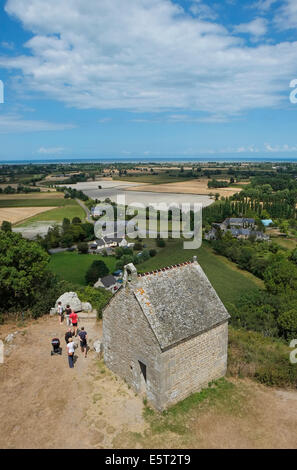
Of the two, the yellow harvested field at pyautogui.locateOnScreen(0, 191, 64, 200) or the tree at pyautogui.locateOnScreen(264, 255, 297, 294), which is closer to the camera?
the tree at pyautogui.locateOnScreen(264, 255, 297, 294)

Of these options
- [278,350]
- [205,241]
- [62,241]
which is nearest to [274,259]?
[205,241]

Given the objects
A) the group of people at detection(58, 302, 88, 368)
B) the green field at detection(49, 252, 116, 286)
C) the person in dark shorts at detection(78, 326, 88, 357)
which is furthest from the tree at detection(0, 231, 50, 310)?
the green field at detection(49, 252, 116, 286)

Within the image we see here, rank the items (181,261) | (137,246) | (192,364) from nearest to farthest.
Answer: (192,364)
(181,261)
(137,246)

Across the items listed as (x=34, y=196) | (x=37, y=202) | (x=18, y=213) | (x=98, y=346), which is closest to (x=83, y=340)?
(x=98, y=346)

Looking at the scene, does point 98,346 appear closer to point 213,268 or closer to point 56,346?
point 56,346

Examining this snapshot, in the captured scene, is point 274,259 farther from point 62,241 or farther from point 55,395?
point 55,395

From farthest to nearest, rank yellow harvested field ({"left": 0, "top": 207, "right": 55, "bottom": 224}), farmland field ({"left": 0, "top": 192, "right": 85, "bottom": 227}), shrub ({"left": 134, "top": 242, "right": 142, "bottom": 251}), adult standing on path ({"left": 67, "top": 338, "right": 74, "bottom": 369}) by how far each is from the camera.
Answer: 1. farmland field ({"left": 0, "top": 192, "right": 85, "bottom": 227})
2. yellow harvested field ({"left": 0, "top": 207, "right": 55, "bottom": 224})
3. shrub ({"left": 134, "top": 242, "right": 142, "bottom": 251})
4. adult standing on path ({"left": 67, "top": 338, "right": 74, "bottom": 369})

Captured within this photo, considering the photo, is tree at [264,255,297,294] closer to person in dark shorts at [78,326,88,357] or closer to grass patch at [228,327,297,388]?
grass patch at [228,327,297,388]
